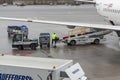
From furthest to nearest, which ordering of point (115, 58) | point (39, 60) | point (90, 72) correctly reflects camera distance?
point (115, 58) < point (90, 72) < point (39, 60)

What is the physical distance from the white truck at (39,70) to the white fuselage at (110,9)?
21.1m

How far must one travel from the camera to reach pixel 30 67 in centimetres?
1105

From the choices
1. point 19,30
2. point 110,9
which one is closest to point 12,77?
point 110,9

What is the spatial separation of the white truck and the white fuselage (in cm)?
2106

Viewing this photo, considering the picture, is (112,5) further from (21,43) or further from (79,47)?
(21,43)

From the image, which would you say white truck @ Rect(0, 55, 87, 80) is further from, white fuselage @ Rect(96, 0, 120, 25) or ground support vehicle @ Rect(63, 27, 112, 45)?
white fuselage @ Rect(96, 0, 120, 25)

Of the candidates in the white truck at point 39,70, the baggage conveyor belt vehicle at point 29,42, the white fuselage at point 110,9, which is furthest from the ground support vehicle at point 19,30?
the white truck at point 39,70

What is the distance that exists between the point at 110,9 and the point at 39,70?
24.2m

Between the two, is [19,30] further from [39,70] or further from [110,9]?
[39,70]

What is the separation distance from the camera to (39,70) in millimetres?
10953

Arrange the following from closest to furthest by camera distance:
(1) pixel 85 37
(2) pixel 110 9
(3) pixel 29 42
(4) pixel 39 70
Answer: (4) pixel 39 70 → (3) pixel 29 42 → (1) pixel 85 37 → (2) pixel 110 9

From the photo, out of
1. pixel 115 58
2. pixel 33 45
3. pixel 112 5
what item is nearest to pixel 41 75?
pixel 115 58

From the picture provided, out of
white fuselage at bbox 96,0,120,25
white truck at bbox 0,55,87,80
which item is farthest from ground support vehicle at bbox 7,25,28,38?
white truck at bbox 0,55,87,80

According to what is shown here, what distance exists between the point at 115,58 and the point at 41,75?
1569cm
